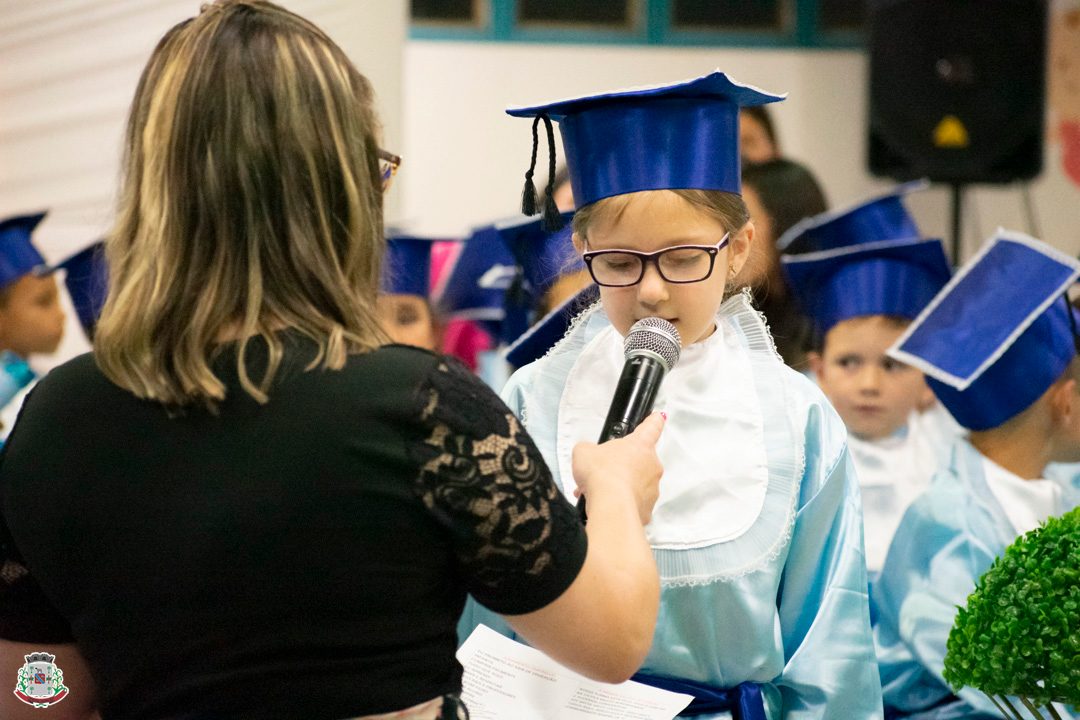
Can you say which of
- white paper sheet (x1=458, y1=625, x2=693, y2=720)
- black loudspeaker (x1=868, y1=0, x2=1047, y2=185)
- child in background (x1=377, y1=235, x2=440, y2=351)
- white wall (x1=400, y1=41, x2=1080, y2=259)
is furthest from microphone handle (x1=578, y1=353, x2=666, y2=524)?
white wall (x1=400, y1=41, x2=1080, y2=259)

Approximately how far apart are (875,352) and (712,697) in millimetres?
1725

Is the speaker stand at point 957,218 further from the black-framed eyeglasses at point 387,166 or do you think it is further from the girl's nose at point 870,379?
the black-framed eyeglasses at point 387,166

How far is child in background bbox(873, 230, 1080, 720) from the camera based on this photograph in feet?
8.29

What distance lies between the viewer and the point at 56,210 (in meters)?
5.10

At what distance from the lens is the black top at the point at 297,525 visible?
123 cm

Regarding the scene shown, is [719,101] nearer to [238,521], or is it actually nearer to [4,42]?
[238,521]

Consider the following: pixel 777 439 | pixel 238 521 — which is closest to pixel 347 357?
pixel 238 521

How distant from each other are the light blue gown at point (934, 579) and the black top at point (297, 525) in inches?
57.5

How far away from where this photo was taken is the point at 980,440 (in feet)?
Result: 8.86

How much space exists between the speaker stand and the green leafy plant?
453 centimetres

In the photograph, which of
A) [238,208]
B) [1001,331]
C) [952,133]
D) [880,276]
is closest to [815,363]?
[880,276]

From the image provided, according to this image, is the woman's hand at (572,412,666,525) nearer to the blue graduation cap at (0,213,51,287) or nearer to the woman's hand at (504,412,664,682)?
the woman's hand at (504,412,664,682)

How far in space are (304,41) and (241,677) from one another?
611mm

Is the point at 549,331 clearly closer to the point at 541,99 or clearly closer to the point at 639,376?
the point at 639,376
